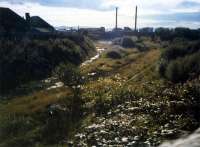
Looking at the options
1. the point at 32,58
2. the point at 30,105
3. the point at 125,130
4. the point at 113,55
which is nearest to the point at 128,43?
the point at 113,55

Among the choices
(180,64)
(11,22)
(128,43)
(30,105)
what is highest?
(11,22)

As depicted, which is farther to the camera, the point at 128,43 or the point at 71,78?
the point at 128,43

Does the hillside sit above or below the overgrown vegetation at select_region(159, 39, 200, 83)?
below

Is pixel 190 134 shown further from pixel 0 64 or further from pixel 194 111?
pixel 0 64

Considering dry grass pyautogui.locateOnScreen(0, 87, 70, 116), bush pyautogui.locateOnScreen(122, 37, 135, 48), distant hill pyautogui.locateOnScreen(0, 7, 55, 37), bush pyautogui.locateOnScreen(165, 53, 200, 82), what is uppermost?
distant hill pyautogui.locateOnScreen(0, 7, 55, 37)

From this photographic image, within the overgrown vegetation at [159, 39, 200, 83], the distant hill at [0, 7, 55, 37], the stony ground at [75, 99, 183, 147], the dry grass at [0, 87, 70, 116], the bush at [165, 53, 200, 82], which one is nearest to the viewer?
the stony ground at [75, 99, 183, 147]

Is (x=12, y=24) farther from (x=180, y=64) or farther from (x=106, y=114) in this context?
(x=106, y=114)

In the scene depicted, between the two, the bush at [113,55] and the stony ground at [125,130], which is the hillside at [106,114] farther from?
Answer: the bush at [113,55]

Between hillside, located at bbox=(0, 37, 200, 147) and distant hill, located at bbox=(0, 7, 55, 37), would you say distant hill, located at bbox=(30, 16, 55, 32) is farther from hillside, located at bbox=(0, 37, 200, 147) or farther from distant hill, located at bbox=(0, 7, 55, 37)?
hillside, located at bbox=(0, 37, 200, 147)

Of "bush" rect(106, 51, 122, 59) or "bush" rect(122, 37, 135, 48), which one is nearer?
"bush" rect(106, 51, 122, 59)

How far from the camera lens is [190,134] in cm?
3072

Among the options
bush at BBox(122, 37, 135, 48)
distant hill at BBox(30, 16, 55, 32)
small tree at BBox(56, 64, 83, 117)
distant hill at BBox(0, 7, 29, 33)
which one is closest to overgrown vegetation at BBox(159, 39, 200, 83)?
small tree at BBox(56, 64, 83, 117)

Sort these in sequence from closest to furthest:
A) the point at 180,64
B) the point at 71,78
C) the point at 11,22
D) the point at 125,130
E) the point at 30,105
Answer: the point at 125,130 → the point at 30,105 → the point at 180,64 → the point at 71,78 → the point at 11,22

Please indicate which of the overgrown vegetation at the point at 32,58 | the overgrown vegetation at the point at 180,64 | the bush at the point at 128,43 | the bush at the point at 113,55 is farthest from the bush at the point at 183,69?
the bush at the point at 128,43
